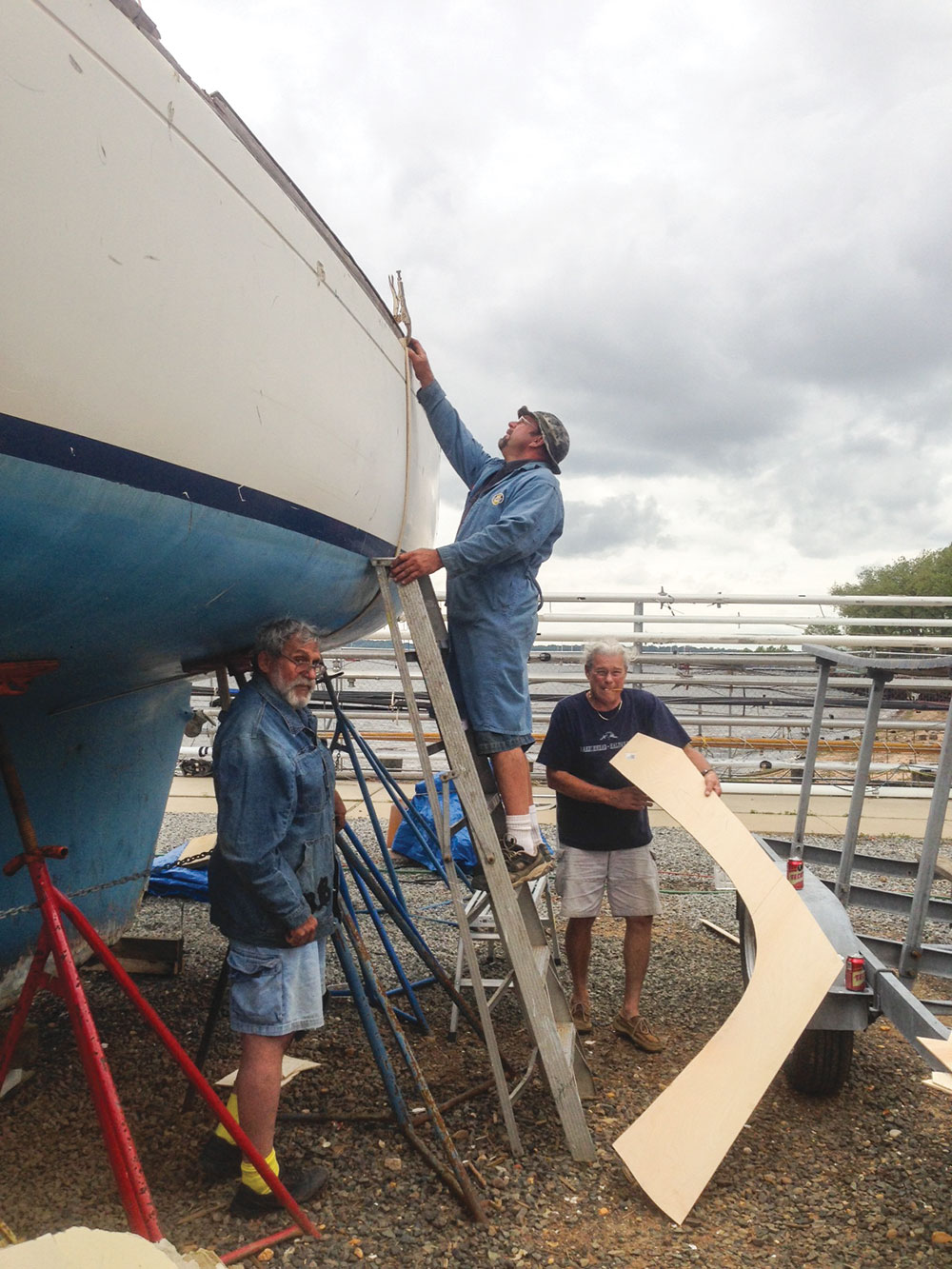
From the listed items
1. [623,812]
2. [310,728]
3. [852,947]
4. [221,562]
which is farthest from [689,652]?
[221,562]

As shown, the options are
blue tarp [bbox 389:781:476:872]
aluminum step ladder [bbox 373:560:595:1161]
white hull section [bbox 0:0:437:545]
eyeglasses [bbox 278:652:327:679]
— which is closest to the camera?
white hull section [bbox 0:0:437:545]

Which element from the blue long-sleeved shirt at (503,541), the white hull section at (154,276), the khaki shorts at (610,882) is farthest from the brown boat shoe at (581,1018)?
the white hull section at (154,276)

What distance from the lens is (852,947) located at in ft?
9.70

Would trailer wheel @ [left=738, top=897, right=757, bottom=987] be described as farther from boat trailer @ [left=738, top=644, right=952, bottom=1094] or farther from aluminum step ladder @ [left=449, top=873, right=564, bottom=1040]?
aluminum step ladder @ [left=449, top=873, right=564, bottom=1040]

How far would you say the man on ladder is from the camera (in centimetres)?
279

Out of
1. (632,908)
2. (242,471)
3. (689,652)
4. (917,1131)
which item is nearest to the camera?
(242,471)

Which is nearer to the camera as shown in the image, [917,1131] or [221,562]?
[221,562]

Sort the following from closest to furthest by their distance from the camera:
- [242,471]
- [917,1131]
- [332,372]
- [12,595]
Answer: [12,595] < [242,471] < [332,372] < [917,1131]

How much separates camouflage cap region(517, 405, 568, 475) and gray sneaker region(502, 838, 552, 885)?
123 centimetres

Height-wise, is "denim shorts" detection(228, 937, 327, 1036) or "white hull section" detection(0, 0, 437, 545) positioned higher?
"white hull section" detection(0, 0, 437, 545)

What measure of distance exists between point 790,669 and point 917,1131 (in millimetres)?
5745

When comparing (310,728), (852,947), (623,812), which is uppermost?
(310,728)

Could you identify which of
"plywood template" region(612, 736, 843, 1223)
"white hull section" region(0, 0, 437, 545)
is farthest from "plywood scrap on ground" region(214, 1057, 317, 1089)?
"white hull section" region(0, 0, 437, 545)

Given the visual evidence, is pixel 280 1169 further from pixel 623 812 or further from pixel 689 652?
pixel 689 652
